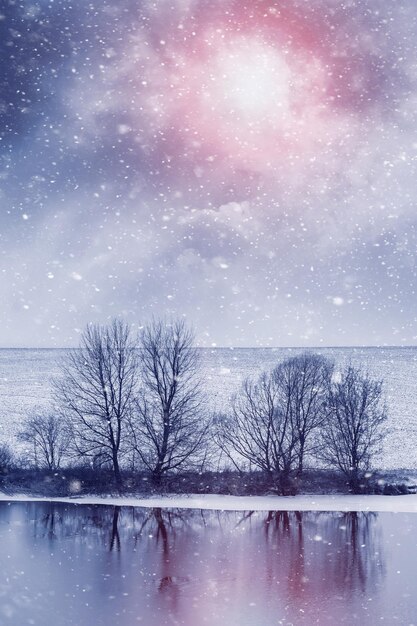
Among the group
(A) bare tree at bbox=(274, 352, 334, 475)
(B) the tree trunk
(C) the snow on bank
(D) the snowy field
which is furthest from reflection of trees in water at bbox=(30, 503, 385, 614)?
(D) the snowy field

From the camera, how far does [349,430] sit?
121ft

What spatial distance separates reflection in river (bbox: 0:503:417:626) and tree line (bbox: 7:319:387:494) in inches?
256

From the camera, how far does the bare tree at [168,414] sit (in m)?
35.8

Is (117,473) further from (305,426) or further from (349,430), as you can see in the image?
(349,430)

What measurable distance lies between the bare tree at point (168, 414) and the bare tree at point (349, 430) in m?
7.32

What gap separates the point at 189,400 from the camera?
3909 cm

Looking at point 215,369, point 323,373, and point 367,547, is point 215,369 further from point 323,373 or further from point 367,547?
point 367,547

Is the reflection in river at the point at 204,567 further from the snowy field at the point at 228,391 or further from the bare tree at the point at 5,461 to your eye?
the snowy field at the point at 228,391

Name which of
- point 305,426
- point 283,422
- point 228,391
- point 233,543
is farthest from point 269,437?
point 228,391

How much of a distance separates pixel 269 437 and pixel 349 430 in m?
4.67

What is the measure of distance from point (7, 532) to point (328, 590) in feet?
44.7

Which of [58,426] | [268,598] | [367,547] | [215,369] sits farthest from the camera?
[215,369]

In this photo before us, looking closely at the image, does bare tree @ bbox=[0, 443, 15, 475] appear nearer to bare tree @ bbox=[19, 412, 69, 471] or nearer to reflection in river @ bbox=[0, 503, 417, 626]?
bare tree @ bbox=[19, 412, 69, 471]

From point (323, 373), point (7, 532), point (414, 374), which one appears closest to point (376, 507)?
point (323, 373)
